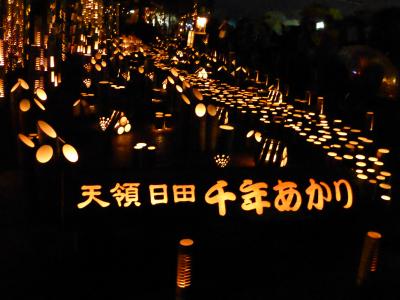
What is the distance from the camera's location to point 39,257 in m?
4.52

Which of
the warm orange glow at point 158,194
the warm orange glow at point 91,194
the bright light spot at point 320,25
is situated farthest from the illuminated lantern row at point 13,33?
the bright light spot at point 320,25

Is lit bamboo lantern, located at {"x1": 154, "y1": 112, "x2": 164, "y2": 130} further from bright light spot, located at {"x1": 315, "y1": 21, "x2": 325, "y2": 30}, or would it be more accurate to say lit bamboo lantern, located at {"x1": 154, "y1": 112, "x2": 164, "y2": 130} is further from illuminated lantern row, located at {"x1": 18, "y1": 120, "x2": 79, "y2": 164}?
bright light spot, located at {"x1": 315, "y1": 21, "x2": 325, "y2": 30}

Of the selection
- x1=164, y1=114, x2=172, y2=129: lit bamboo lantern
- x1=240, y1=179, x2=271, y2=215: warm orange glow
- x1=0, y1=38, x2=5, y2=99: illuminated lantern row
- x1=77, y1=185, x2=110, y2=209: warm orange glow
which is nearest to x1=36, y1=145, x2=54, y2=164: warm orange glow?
x1=77, y1=185, x2=110, y2=209: warm orange glow

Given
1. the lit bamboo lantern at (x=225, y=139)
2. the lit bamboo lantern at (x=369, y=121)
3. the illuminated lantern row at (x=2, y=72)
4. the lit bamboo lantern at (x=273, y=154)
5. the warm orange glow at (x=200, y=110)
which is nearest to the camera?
the lit bamboo lantern at (x=273, y=154)

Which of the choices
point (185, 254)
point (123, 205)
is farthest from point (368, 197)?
point (123, 205)

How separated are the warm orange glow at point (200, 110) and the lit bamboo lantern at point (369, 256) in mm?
3836

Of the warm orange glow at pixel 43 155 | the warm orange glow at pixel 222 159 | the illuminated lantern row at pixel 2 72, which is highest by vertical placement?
the illuminated lantern row at pixel 2 72

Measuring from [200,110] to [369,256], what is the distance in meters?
3.98

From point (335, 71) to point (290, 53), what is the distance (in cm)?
348

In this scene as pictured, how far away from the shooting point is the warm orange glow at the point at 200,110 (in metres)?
7.32

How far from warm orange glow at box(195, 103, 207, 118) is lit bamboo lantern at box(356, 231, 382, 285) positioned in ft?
12.6

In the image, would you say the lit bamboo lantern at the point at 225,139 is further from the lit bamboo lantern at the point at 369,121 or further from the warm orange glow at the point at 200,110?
the lit bamboo lantern at the point at 369,121

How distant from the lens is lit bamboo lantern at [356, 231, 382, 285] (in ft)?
14.0

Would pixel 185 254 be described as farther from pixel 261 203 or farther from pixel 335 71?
pixel 335 71
